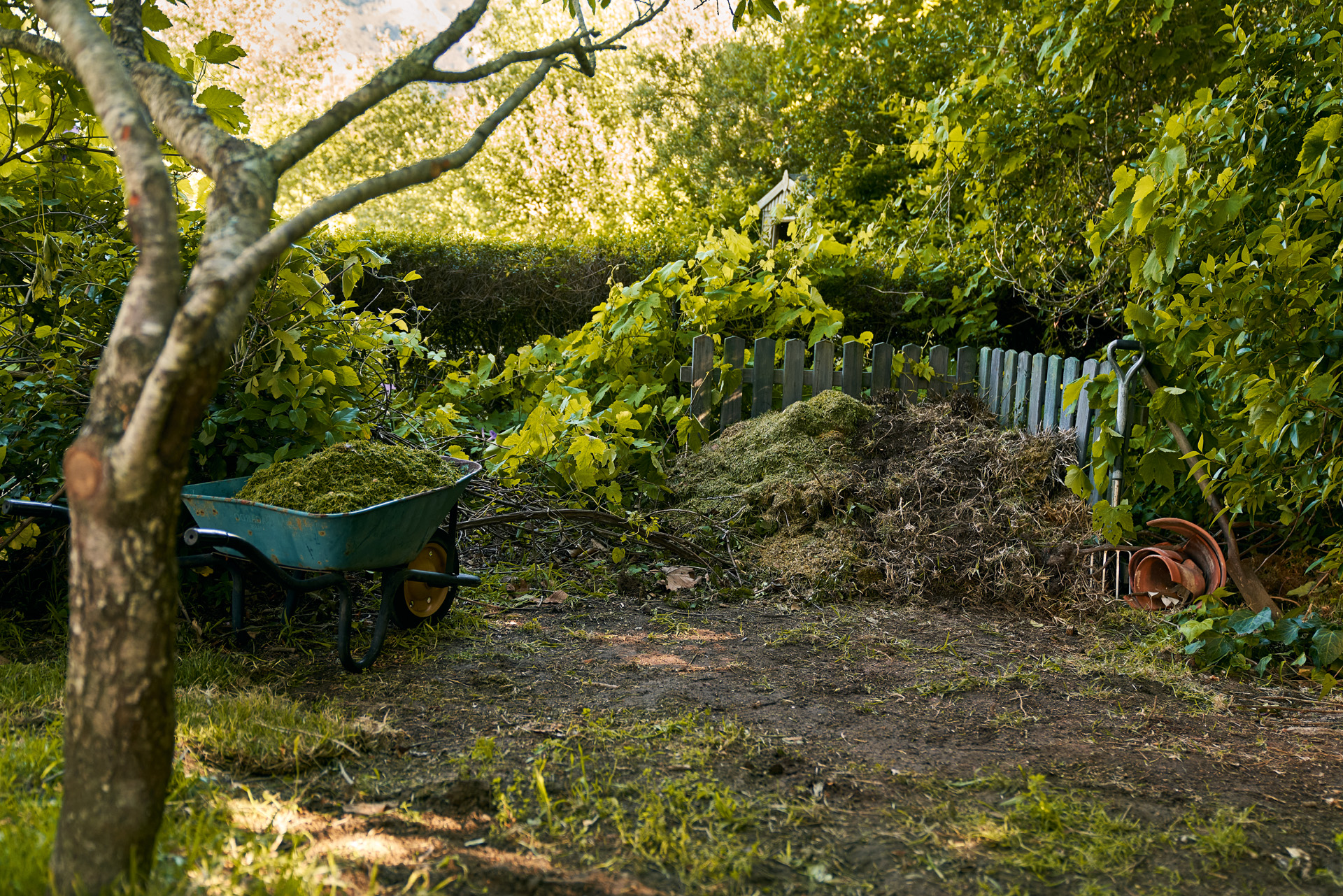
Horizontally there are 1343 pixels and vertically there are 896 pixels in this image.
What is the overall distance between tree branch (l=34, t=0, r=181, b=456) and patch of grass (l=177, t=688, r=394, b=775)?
118cm

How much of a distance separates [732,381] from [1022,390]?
5.81 ft

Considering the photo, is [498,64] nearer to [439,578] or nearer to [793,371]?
[439,578]

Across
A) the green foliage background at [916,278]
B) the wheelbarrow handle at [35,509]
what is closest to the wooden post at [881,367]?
the green foliage background at [916,278]

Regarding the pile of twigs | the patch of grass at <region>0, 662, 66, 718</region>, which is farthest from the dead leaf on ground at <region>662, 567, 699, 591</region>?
the patch of grass at <region>0, 662, 66, 718</region>

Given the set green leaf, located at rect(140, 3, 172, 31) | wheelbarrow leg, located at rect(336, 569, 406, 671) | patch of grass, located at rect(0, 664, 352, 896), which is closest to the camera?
patch of grass, located at rect(0, 664, 352, 896)

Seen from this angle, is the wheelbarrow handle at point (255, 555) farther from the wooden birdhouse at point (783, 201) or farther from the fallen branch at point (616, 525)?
the wooden birdhouse at point (783, 201)

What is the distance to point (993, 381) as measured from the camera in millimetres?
5633

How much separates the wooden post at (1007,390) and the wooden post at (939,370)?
0.34 m

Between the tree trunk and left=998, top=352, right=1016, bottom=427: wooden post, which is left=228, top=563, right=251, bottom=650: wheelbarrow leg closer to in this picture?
the tree trunk

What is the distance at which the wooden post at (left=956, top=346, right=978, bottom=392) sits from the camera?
224 inches

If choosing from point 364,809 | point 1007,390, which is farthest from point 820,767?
point 1007,390

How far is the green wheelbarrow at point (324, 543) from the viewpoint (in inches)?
110

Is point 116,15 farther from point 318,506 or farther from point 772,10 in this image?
point 772,10

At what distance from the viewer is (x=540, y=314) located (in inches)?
278
